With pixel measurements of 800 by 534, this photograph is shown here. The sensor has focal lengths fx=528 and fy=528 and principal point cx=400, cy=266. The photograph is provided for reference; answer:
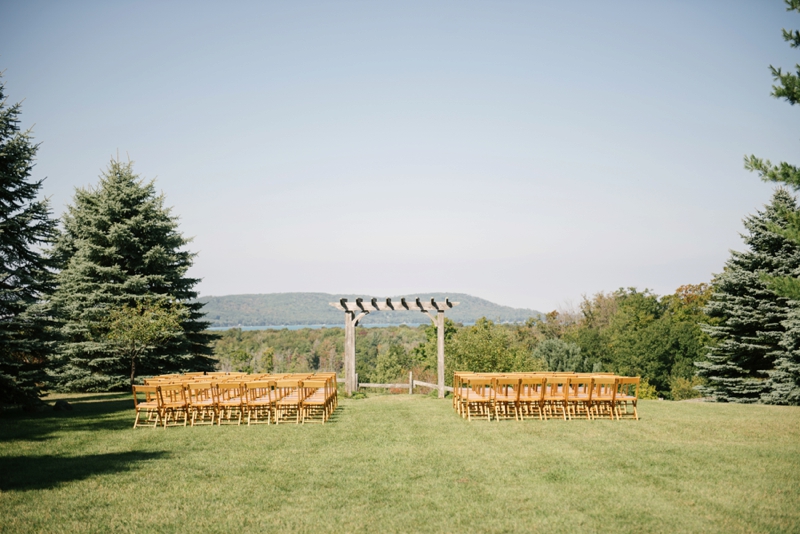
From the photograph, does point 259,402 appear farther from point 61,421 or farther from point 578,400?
point 578,400

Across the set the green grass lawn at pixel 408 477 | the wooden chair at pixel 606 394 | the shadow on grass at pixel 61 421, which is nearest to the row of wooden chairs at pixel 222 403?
the green grass lawn at pixel 408 477

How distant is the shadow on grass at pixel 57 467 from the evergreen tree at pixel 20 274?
21.1 ft

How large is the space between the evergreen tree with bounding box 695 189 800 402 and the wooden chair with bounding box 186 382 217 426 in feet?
65.7

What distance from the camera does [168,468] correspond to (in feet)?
26.0

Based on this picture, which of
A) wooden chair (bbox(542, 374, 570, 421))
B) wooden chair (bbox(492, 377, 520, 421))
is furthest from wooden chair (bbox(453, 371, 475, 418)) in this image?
wooden chair (bbox(542, 374, 570, 421))

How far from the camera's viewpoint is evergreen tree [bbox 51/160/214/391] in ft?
68.8

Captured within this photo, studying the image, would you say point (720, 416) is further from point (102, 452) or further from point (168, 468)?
point (102, 452)

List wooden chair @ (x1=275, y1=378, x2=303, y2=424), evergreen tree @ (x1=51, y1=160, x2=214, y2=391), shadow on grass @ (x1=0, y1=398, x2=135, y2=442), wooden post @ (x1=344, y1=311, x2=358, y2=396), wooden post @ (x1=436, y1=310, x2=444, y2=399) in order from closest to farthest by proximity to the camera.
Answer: shadow on grass @ (x1=0, y1=398, x2=135, y2=442) < wooden chair @ (x1=275, y1=378, x2=303, y2=424) < wooden post @ (x1=436, y1=310, x2=444, y2=399) < wooden post @ (x1=344, y1=311, x2=358, y2=396) < evergreen tree @ (x1=51, y1=160, x2=214, y2=391)

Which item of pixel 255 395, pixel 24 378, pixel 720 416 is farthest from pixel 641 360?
pixel 24 378

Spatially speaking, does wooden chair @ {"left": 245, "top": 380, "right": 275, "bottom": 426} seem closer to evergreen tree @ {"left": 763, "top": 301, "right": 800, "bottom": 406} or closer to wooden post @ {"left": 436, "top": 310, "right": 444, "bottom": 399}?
wooden post @ {"left": 436, "top": 310, "right": 444, "bottom": 399}

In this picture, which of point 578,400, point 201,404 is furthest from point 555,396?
point 201,404

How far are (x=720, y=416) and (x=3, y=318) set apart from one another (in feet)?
61.7

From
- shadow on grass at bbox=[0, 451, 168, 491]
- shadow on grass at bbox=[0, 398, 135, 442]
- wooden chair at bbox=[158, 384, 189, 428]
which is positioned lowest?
shadow on grass at bbox=[0, 398, 135, 442]

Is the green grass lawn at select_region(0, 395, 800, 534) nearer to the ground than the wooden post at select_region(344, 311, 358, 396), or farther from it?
nearer to the ground
